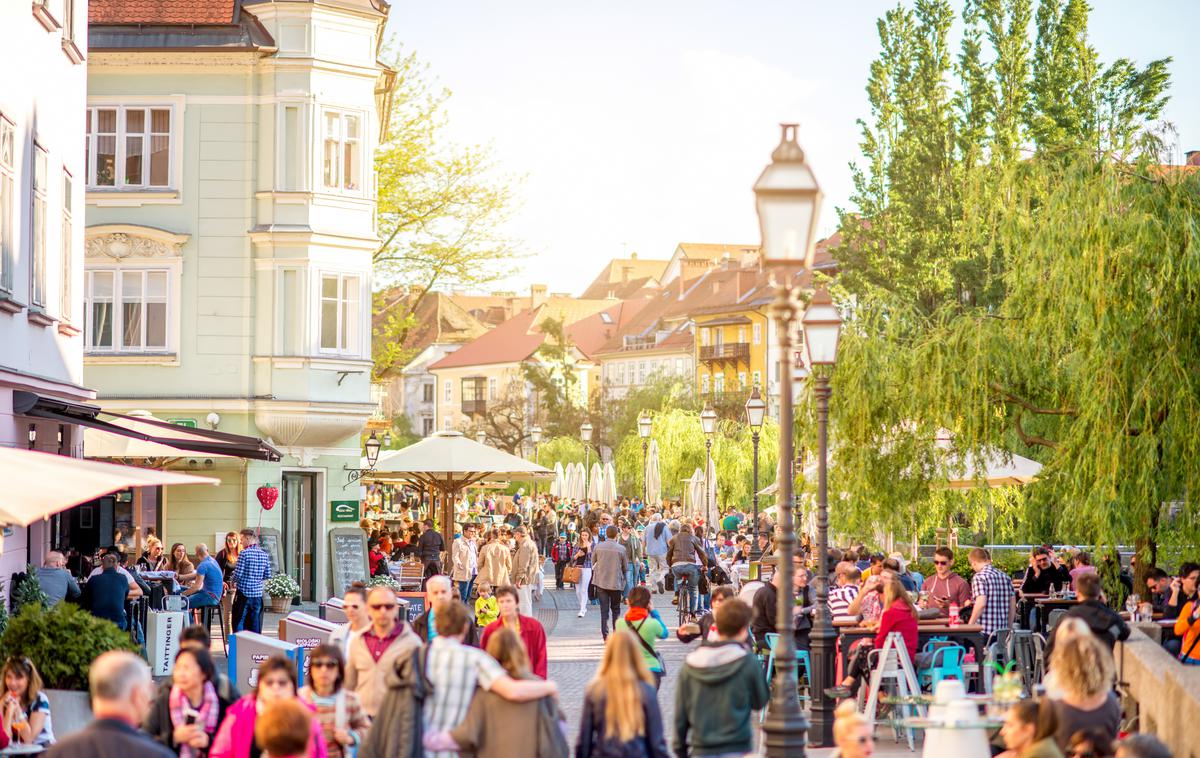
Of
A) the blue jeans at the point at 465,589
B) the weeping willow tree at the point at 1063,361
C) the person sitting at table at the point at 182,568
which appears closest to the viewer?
the weeping willow tree at the point at 1063,361

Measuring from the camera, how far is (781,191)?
34.4 feet

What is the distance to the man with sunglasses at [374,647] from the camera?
10867 millimetres

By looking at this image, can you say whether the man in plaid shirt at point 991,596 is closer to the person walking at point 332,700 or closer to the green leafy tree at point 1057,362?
the green leafy tree at point 1057,362

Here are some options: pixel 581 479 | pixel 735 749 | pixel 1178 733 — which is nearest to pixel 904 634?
pixel 1178 733

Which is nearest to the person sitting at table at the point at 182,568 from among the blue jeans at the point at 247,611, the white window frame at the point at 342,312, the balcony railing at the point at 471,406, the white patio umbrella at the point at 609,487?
the blue jeans at the point at 247,611

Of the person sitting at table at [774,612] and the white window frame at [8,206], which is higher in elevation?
the white window frame at [8,206]

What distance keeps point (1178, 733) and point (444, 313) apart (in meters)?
135

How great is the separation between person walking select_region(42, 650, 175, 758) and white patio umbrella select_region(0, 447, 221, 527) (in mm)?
2942

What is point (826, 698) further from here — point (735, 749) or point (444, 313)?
point (444, 313)

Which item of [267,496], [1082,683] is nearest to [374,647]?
[1082,683]

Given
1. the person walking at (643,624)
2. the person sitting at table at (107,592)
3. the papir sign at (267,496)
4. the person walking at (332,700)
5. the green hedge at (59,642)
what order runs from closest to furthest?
1. the person walking at (332,700)
2. the green hedge at (59,642)
3. the person walking at (643,624)
4. the person sitting at table at (107,592)
5. the papir sign at (267,496)

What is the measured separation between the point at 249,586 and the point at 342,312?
10.9 meters

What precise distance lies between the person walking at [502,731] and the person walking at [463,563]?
18.2 metres

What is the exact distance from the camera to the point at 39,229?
2002 cm
